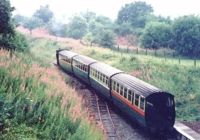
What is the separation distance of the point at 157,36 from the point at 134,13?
2155 centimetres

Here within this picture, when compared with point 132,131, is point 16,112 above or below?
above

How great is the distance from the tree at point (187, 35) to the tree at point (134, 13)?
19802 millimetres

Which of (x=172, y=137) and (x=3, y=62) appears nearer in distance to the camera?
(x=3, y=62)

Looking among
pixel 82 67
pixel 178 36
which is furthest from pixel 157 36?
pixel 82 67

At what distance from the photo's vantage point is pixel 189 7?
4675 inches

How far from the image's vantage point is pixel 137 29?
195ft

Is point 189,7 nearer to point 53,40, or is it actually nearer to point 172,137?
point 53,40

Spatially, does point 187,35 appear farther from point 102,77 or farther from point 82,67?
point 102,77

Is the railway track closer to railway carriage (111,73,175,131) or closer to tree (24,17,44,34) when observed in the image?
railway carriage (111,73,175,131)

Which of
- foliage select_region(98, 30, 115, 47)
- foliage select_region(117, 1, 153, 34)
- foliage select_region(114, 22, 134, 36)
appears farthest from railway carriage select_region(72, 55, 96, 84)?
foliage select_region(117, 1, 153, 34)

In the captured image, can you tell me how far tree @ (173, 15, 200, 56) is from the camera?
137ft

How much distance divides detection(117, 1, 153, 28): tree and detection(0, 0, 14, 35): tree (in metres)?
41.1

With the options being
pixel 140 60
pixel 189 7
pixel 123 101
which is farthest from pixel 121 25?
pixel 189 7

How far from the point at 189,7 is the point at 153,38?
7854 centimetres
